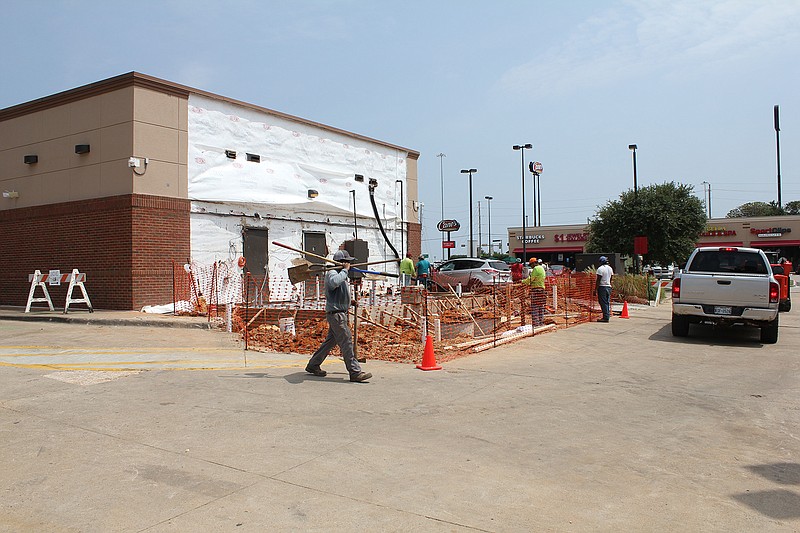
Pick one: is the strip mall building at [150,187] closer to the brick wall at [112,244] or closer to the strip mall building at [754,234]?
the brick wall at [112,244]

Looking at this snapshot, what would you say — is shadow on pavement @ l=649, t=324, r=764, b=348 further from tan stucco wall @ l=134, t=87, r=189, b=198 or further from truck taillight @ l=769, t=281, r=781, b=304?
tan stucco wall @ l=134, t=87, r=189, b=198

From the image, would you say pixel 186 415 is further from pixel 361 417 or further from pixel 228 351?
pixel 228 351

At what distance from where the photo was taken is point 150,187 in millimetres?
18125

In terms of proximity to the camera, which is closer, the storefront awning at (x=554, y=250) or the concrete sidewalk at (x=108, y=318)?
the concrete sidewalk at (x=108, y=318)

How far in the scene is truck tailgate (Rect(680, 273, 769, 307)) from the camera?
1298cm

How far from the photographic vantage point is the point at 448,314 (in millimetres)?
15438

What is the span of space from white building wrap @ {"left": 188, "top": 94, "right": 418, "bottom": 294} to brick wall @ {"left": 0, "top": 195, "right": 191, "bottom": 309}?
1084 mm

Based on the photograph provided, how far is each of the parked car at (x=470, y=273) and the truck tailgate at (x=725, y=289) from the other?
10.2m

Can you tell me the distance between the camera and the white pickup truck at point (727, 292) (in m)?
13.0

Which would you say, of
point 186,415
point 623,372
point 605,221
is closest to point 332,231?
point 623,372

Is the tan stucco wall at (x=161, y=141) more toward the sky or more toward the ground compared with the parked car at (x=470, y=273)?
more toward the sky

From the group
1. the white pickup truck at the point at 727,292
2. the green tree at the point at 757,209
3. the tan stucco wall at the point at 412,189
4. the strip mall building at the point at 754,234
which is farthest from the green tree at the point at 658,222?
the green tree at the point at 757,209

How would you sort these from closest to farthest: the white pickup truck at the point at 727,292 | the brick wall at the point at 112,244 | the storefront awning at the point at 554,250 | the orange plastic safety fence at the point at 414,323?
the orange plastic safety fence at the point at 414,323 → the white pickup truck at the point at 727,292 → the brick wall at the point at 112,244 → the storefront awning at the point at 554,250

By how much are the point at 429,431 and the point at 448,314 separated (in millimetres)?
9042
